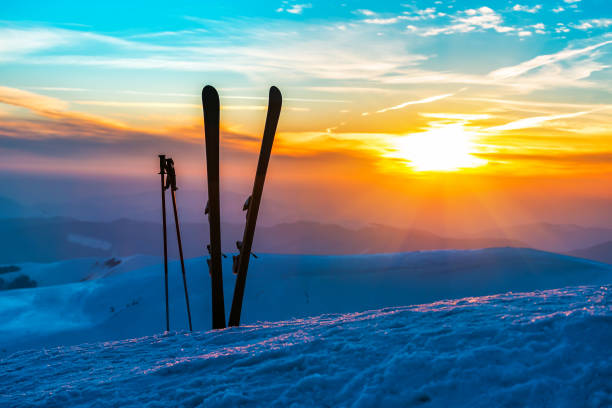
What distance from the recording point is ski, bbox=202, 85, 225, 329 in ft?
17.6

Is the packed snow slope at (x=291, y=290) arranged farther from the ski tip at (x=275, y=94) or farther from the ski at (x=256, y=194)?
the ski tip at (x=275, y=94)

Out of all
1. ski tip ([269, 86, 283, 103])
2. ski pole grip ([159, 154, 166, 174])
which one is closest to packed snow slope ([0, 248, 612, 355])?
ski pole grip ([159, 154, 166, 174])

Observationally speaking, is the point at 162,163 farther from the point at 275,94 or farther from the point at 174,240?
the point at 174,240

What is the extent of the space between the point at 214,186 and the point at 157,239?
75938 mm

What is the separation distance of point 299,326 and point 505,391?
235 cm

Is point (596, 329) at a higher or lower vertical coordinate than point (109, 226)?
higher

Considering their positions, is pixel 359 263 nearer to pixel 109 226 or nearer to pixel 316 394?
pixel 316 394

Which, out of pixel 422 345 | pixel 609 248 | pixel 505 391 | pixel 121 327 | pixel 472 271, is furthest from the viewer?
pixel 609 248

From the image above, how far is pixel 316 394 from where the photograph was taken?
239 cm

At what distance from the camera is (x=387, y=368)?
8.20 ft

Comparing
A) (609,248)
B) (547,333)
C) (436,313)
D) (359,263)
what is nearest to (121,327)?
(359,263)

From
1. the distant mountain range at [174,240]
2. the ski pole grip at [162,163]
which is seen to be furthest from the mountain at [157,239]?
the ski pole grip at [162,163]

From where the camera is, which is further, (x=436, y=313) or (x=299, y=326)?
(x=299, y=326)

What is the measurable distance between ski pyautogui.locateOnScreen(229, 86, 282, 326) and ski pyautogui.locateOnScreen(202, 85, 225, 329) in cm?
20
